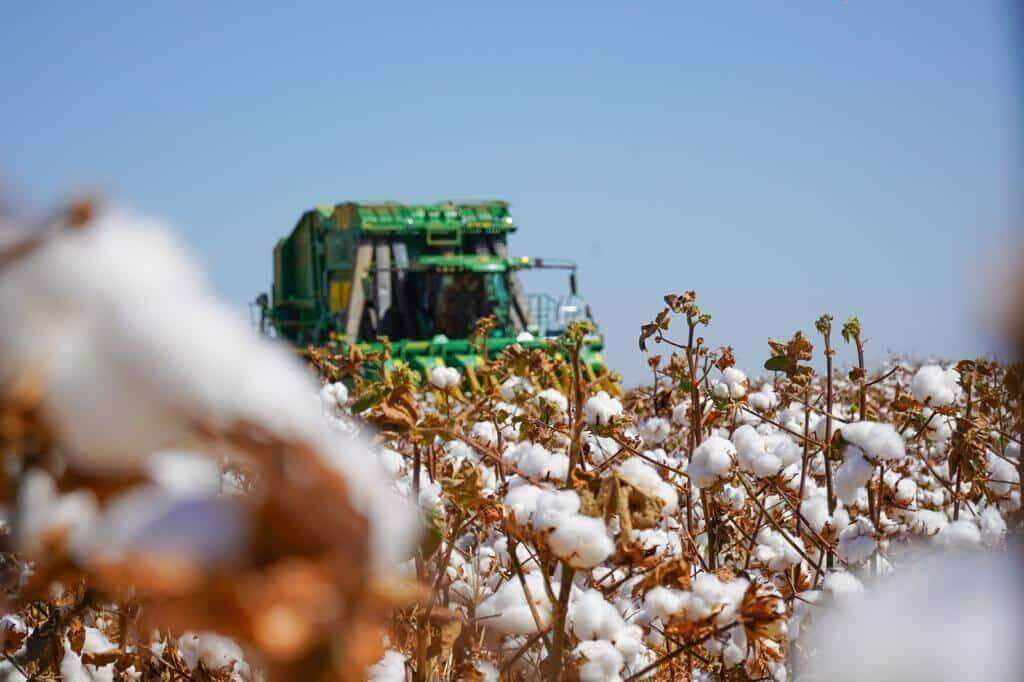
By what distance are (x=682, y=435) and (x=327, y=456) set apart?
180 inches

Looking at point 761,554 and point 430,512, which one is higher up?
point 430,512

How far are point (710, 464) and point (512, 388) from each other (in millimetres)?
1684

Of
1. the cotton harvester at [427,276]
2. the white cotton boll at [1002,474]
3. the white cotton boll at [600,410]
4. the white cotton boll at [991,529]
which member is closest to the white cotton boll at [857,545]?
the white cotton boll at [991,529]

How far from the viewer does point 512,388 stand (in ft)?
12.0

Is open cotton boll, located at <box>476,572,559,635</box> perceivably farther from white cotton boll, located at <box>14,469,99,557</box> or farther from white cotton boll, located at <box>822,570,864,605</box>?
white cotton boll, located at <box>14,469,99,557</box>

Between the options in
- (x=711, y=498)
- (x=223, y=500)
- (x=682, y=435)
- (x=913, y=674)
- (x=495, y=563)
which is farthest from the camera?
(x=682, y=435)

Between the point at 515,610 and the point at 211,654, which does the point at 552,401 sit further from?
the point at 515,610

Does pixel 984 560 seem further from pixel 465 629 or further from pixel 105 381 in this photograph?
Result: pixel 465 629

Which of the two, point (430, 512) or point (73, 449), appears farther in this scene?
point (430, 512)

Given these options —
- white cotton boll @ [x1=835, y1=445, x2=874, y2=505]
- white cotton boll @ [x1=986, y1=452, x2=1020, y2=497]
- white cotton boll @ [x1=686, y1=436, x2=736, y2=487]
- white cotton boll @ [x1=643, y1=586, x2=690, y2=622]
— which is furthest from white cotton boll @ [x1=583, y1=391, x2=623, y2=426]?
white cotton boll @ [x1=986, y1=452, x2=1020, y2=497]

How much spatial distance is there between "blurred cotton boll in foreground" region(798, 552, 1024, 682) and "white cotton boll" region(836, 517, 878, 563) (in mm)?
1497

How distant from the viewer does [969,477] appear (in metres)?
2.55

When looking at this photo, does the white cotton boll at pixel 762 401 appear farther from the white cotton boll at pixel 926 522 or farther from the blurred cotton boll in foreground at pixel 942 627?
the blurred cotton boll in foreground at pixel 942 627

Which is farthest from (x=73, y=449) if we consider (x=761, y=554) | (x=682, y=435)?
(x=682, y=435)
